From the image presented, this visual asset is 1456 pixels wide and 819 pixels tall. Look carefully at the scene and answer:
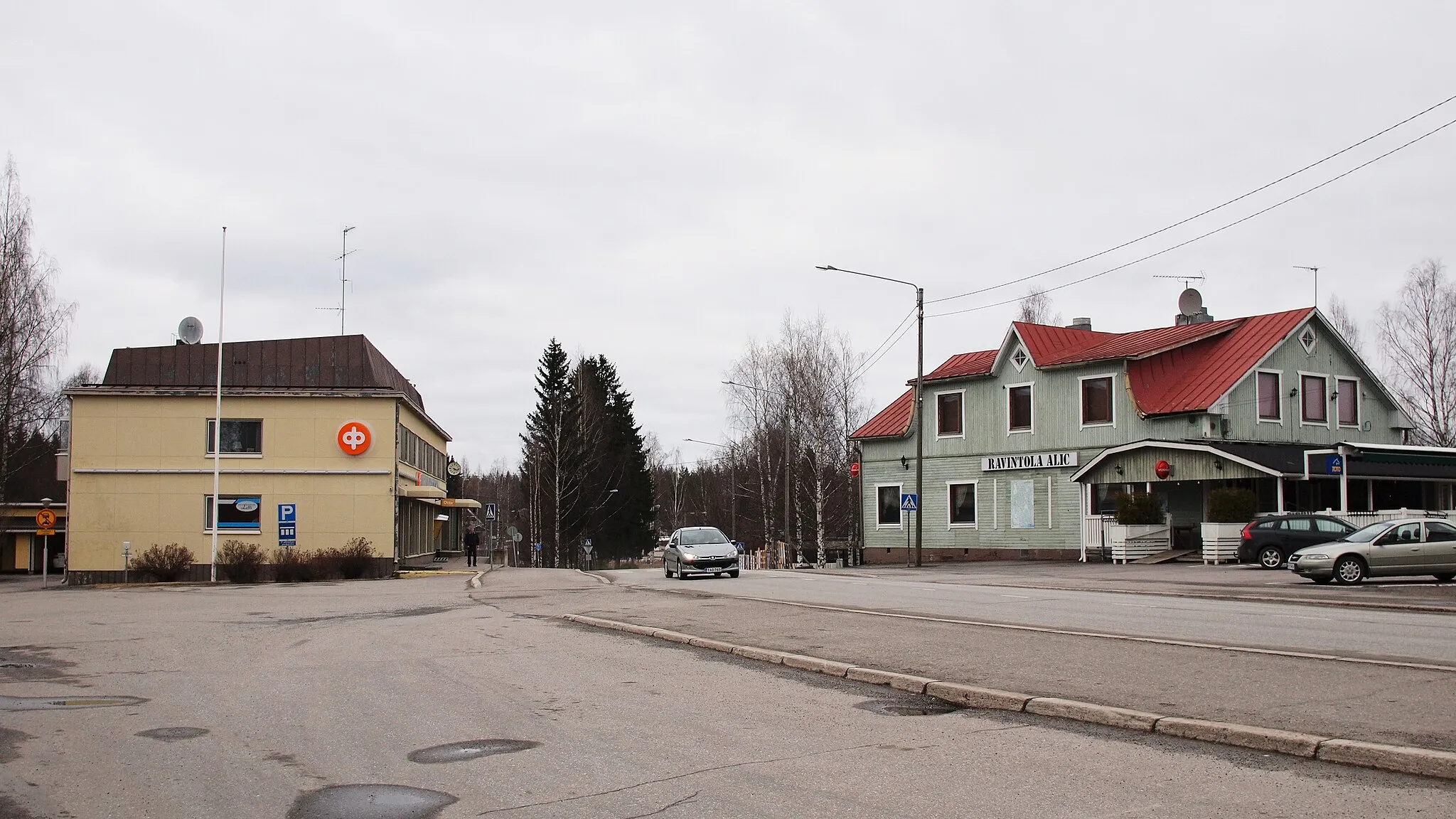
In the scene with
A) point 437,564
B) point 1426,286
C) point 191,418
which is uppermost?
point 1426,286

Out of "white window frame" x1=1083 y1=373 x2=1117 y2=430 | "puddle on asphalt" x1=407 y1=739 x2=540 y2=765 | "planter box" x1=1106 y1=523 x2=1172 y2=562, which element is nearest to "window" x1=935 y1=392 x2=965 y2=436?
"white window frame" x1=1083 y1=373 x2=1117 y2=430

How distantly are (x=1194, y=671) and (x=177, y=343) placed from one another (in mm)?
42423

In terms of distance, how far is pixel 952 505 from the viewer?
152 feet

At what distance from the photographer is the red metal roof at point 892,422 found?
161ft

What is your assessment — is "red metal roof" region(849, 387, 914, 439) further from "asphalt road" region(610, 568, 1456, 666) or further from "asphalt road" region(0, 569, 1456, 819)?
"asphalt road" region(0, 569, 1456, 819)

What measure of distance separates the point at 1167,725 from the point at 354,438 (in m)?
37.5

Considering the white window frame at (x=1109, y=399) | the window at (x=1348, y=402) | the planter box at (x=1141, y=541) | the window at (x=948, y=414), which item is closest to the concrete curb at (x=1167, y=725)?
the planter box at (x=1141, y=541)

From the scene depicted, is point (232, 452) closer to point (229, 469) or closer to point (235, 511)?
point (229, 469)

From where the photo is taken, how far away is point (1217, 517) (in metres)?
34.9

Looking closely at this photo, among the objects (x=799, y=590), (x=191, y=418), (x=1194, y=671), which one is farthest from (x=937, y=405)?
(x=1194, y=671)

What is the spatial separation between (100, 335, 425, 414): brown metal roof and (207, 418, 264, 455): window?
140 cm

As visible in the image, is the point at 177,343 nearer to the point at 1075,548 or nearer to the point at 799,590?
→ the point at 799,590

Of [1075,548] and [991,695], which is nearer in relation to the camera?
[991,695]

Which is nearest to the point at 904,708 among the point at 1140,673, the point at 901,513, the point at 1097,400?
the point at 1140,673
